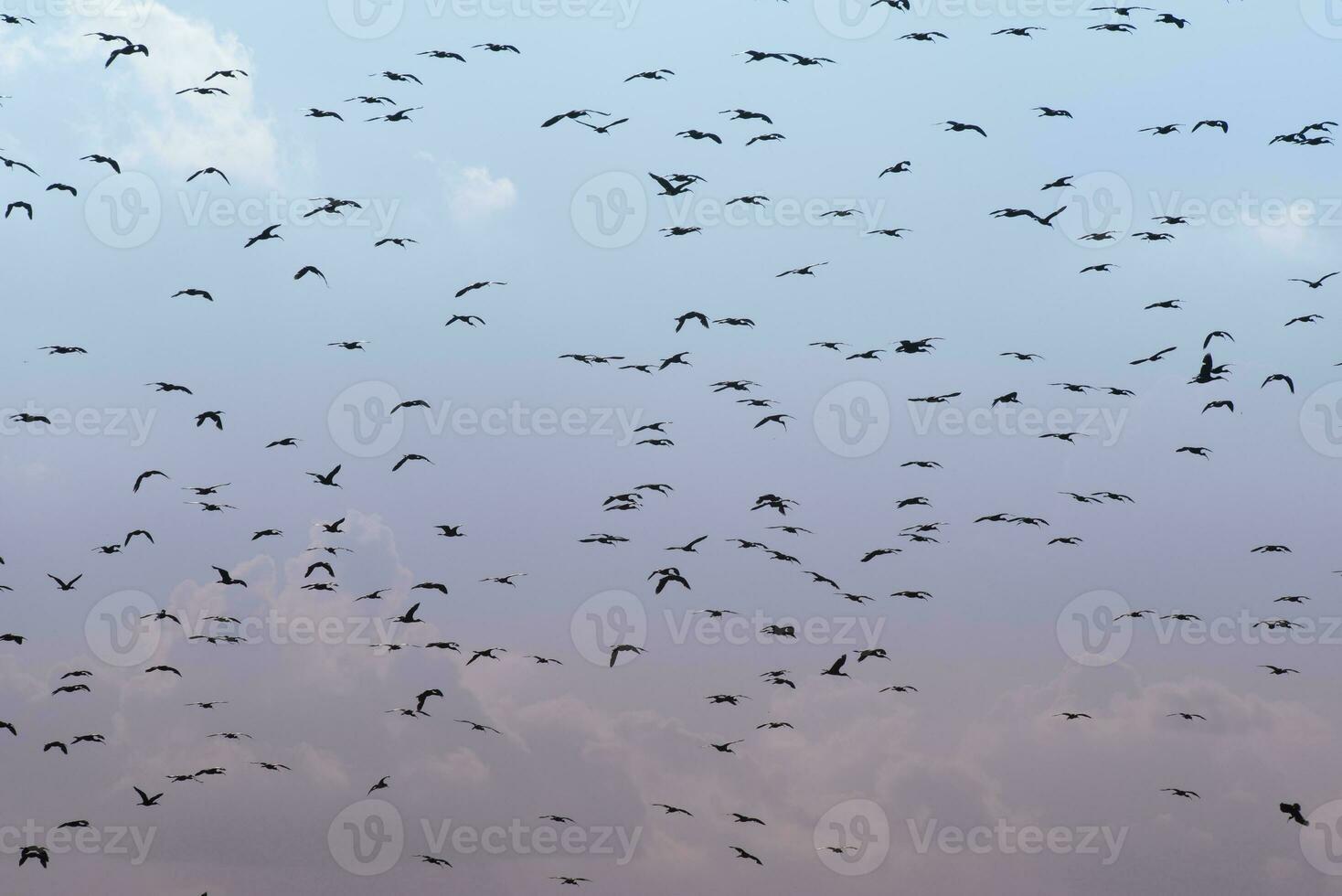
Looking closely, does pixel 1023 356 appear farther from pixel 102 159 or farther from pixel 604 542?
pixel 102 159

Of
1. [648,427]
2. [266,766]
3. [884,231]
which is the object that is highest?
[884,231]

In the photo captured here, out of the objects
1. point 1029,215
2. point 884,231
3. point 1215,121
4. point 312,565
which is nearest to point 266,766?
point 312,565

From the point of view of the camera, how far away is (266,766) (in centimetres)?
8975

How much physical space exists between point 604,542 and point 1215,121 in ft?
121

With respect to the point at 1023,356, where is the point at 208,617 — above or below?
below

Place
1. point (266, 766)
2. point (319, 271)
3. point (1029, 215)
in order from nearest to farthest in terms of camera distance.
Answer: point (1029, 215) < point (319, 271) < point (266, 766)

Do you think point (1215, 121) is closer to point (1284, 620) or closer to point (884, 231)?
point (884, 231)

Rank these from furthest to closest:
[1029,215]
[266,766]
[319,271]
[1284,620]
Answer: [266,766] < [1284,620] < [319,271] < [1029,215]

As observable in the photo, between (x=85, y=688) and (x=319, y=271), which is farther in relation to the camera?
(x=85, y=688)

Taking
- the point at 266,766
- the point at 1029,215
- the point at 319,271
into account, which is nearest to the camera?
the point at 1029,215

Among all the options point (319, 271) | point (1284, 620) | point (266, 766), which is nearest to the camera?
point (319, 271)

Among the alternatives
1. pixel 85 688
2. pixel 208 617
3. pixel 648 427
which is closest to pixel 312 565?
pixel 208 617

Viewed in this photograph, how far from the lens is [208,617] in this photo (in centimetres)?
8369

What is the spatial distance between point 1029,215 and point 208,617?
1952 inches
